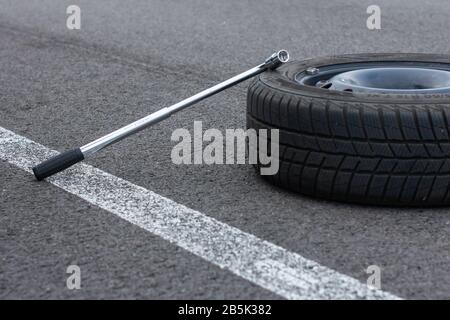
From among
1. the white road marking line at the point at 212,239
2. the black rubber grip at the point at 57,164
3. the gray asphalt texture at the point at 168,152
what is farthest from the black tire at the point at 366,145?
the black rubber grip at the point at 57,164

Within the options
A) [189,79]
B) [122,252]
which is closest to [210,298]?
[122,252]

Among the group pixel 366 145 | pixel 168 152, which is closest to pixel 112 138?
pixel 168 152

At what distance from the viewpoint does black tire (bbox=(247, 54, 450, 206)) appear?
107 inches

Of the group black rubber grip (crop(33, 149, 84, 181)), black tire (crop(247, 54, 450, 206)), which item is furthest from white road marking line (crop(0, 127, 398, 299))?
black tire (crop(247, 54, 450, 206))

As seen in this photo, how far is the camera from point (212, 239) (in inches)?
102

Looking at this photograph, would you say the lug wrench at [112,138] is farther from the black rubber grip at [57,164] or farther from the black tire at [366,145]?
the black tire at [366,145]

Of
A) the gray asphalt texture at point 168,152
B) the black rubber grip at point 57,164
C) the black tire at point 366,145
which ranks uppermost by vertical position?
the black tire at point 366,145

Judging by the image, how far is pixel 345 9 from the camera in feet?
25.1

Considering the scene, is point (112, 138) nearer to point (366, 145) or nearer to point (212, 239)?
point (212, 239)

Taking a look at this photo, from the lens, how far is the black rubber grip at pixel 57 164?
320cm

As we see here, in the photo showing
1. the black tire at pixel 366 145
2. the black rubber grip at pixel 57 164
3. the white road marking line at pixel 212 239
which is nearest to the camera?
the white road marking line at pixel 212 239

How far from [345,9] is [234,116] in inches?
153

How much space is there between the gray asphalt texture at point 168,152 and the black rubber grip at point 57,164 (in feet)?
0.19

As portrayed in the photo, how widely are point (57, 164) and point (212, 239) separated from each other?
902 millimetres
